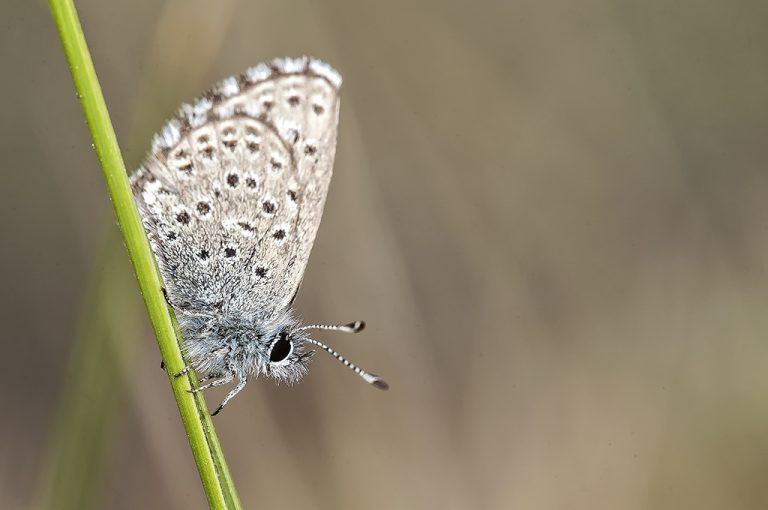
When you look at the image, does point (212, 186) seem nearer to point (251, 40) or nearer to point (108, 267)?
point (108, 267)

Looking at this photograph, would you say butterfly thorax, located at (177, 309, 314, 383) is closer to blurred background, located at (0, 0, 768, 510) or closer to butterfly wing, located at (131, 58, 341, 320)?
butterfly wing, located at (131, 58, 341, 320)

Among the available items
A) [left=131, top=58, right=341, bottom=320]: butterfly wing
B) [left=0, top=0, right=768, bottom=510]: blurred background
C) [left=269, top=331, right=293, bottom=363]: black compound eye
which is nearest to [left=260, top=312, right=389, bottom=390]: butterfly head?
[left=269, top=331, right=293, bottom=363]: black compound eye

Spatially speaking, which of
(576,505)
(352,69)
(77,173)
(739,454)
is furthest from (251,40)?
(739,454)

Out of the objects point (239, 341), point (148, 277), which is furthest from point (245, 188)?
point (148, 277)

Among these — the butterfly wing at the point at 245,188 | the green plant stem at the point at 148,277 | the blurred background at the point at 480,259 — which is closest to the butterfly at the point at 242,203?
the butterfly wing at the point at 245,188

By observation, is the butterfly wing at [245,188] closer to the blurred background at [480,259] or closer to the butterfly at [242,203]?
the butterfly at [242,203]

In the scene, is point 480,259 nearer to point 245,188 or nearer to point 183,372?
point 245,188
